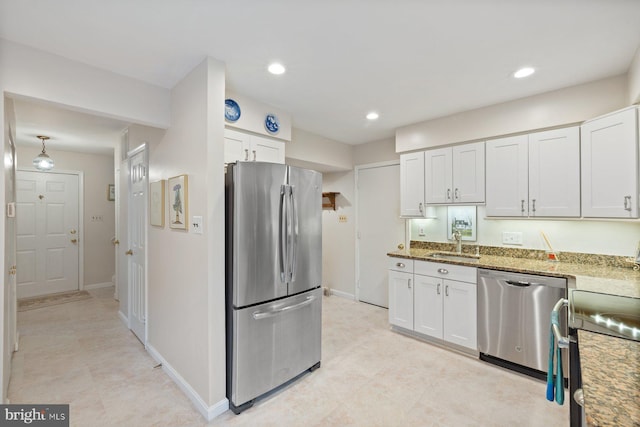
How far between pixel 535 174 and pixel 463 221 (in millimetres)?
921

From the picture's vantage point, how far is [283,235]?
2.18 metres

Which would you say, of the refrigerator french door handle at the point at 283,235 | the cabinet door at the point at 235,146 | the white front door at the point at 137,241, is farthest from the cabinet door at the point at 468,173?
the white front door at the point at 137,241

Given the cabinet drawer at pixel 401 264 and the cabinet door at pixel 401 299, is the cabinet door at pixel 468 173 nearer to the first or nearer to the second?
the cabinet drawer at pixel 401 264

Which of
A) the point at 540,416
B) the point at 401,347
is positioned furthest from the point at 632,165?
the point at 401,347

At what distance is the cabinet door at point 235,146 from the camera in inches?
100

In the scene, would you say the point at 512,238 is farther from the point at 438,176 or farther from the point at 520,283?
the point at 438,176

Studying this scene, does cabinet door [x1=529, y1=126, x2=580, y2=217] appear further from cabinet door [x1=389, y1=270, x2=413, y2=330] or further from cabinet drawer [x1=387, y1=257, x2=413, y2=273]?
cabinet door [x1=389, y1=270, x2=413, y2=330]

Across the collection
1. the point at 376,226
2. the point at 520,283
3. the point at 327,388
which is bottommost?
the point at 327,388

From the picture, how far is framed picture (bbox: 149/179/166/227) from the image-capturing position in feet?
8.27

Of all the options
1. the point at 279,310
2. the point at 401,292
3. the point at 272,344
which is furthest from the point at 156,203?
the point at 401,292

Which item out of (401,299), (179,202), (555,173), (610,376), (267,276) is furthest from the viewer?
(401,299)

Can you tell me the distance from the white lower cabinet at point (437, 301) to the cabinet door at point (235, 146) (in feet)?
6.89

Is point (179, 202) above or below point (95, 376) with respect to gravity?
above

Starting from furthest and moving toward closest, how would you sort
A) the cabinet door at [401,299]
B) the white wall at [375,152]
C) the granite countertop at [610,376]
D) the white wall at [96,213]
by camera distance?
the white wall at [96,213]
the white wall at [375,152]
the cabinet door at [401,299]
the granite countertop at [610,376]
